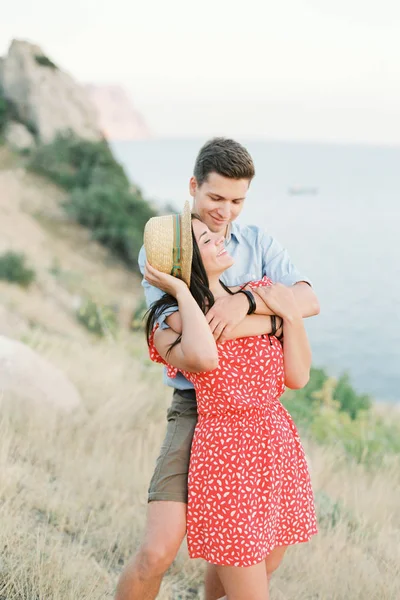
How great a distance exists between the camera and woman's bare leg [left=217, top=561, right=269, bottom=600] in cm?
253

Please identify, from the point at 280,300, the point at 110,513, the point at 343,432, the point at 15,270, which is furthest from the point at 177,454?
the point at 15,270

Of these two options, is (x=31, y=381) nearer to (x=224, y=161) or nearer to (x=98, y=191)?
(x=224, y=161)

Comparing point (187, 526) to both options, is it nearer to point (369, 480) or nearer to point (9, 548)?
point (9, 548)

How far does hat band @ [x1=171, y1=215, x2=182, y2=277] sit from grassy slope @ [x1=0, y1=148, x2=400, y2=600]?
51.9 inches

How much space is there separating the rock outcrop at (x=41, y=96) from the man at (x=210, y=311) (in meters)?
27.4

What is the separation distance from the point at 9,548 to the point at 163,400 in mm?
3146

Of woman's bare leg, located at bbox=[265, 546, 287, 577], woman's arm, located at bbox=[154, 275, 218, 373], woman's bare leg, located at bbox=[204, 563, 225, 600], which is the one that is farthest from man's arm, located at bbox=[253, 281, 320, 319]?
woman's bare leg, located at bbox=[204, 563, 225, 600]

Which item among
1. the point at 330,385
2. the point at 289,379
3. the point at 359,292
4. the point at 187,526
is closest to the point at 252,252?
the point at 289,379

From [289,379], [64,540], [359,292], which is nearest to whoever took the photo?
[289,379]

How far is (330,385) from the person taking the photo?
9352 millimetres

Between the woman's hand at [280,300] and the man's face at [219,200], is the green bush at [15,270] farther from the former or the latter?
the woman's hand at [280,300]

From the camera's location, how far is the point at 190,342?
101 inches

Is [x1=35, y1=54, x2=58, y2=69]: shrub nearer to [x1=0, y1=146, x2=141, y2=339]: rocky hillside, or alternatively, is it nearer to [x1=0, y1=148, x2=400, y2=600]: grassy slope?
[x1=0, y1=146, x2=141, y2=339]: rocky hillside

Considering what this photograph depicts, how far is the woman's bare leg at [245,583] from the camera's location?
8.29 ft
